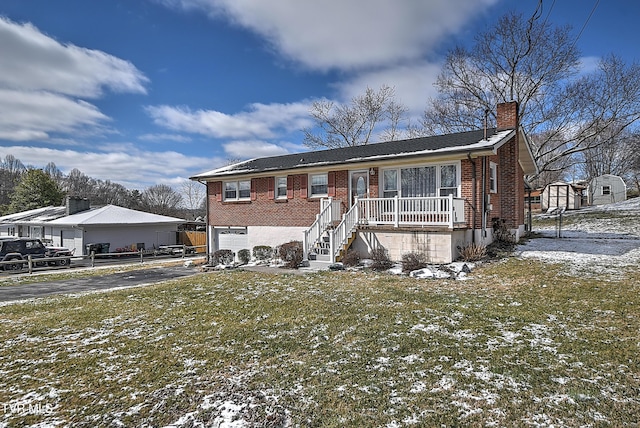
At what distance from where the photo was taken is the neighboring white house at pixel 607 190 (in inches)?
1451

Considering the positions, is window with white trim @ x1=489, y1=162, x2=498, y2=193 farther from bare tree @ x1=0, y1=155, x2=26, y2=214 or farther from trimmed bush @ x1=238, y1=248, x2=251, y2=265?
bare tree @ x1=0, y1=155, x2=26, y2=214

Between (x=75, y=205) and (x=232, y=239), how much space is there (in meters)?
19.1

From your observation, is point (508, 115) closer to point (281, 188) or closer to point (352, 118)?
point (281, 188)

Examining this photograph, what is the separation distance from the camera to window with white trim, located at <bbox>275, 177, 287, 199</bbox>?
53.2 feet

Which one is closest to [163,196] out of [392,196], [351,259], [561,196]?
[392,196]

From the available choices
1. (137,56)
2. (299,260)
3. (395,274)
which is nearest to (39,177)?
(137,56)

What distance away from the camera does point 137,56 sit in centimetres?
1394

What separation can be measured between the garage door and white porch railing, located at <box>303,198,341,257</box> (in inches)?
217

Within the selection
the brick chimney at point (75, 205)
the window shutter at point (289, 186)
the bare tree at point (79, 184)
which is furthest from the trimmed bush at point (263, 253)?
the bare tree at point (79, 184)

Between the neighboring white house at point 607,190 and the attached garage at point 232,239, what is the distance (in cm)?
4057

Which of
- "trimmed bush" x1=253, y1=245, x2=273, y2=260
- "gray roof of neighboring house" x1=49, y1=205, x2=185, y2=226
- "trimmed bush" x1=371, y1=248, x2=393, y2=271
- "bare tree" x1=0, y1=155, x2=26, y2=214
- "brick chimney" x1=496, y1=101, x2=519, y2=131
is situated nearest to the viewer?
"trimmed bush" x1=371, y1=248, x2=393, y2=271

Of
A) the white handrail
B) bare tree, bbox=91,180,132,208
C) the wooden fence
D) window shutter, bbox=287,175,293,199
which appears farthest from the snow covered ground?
bare tree, bbox=91,180,132,208

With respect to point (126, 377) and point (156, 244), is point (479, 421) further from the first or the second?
point (156, 244)

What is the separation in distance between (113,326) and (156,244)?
25.4m
